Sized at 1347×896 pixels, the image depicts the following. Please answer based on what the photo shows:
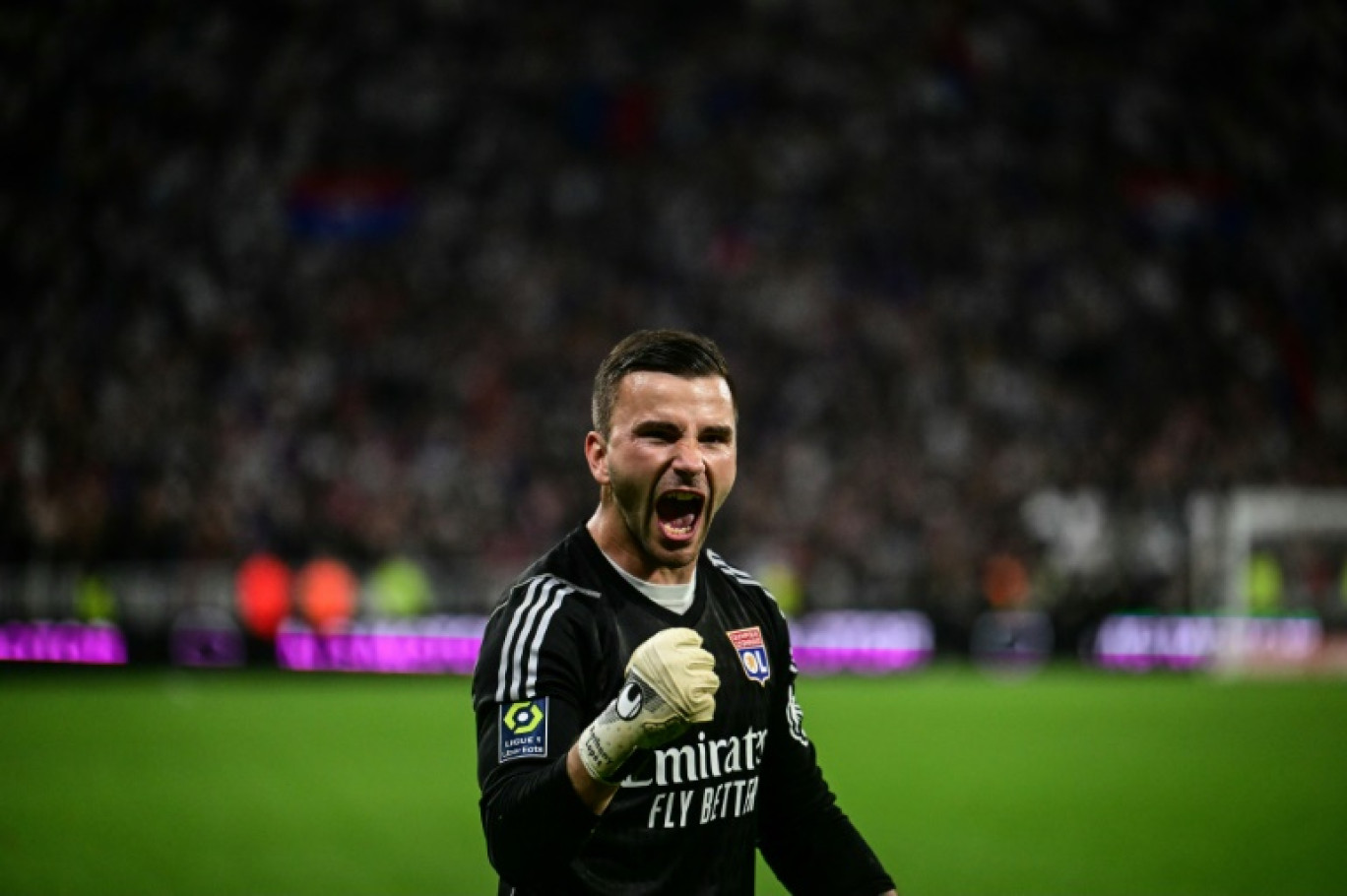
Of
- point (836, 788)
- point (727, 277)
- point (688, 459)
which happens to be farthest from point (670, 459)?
point (727, 277)

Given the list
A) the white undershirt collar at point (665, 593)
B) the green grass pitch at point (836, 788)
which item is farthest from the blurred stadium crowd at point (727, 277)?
the white undershirt collar at point (665, 593)

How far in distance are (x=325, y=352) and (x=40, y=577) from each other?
10.6 meters

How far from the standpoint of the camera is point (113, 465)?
685 inches

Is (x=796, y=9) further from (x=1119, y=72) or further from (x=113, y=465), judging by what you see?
(x=113, y=465)

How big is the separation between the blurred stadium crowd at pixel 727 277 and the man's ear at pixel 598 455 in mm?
11763

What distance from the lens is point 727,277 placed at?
28.9 m

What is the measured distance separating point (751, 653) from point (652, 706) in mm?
702

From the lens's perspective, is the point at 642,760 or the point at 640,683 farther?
the point at 642,760

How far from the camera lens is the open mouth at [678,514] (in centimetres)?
334

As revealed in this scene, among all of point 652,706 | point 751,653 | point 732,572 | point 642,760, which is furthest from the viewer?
point 732,572

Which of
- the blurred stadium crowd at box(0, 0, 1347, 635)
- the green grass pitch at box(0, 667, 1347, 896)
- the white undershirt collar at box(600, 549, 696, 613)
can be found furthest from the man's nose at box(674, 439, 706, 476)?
the blurred stadium crowd at box(0, 0, 1347, 635)

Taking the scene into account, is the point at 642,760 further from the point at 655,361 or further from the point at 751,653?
the point at 655,361

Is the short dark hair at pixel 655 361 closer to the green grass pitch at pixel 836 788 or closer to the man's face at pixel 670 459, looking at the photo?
the man's face at pixel 670 459

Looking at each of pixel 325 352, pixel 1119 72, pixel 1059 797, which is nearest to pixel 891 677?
pixel 1059 797
